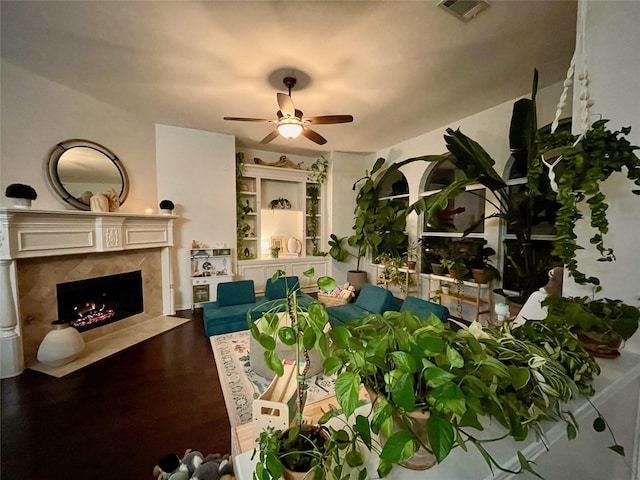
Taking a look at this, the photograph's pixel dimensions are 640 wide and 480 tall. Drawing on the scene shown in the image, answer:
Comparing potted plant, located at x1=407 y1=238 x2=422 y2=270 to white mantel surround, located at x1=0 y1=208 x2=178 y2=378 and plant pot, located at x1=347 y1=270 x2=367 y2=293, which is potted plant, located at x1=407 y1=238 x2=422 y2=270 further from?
white mantel surround, located at x1=0 y1=208 x2=178 y2=378

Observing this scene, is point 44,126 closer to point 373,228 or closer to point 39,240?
point 39,240

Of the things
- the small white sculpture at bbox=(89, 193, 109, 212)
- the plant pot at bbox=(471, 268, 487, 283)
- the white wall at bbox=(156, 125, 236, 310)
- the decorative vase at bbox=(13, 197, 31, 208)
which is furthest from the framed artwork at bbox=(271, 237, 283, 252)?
the plant pot at bbox=(471, 268, 487, 283)

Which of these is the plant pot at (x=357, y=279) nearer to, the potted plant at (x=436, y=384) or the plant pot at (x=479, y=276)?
the plant pot at (x=479, y=276)

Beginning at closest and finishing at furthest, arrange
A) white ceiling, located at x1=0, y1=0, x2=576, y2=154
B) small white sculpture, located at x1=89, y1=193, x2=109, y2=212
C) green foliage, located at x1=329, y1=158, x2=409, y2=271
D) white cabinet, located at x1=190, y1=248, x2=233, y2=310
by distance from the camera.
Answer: white ceiling, located at x1=0, y1=0, x2=576, y2=154 < small white sculpture, located at x1=89, y1=193, x2=109, y2=212 < white cabinet, located at x1=190, y1=248, x2=233, y2=310 < green foliage, located at x1=329, y1=158, x2=409, y2=271

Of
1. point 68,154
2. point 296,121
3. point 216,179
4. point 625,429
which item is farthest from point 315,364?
point 68,154

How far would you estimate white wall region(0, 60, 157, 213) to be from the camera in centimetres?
245

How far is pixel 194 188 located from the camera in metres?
4.01

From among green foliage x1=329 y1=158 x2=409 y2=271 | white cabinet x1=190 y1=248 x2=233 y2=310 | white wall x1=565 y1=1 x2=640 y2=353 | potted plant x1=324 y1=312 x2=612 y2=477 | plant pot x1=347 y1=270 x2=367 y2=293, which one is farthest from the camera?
plant pot x1=347 y1=270 x2=367 y2=293

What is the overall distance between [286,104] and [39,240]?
2703mm

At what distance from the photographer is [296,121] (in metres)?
2.40

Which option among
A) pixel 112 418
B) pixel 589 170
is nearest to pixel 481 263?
pixel 589 170

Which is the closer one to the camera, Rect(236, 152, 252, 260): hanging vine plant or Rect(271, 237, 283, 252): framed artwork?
Rect(236, 152, 252, 260): hanging vine plant

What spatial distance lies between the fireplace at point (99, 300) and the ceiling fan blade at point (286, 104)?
296 cm

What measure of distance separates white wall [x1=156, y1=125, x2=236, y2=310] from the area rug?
179 centimetres
